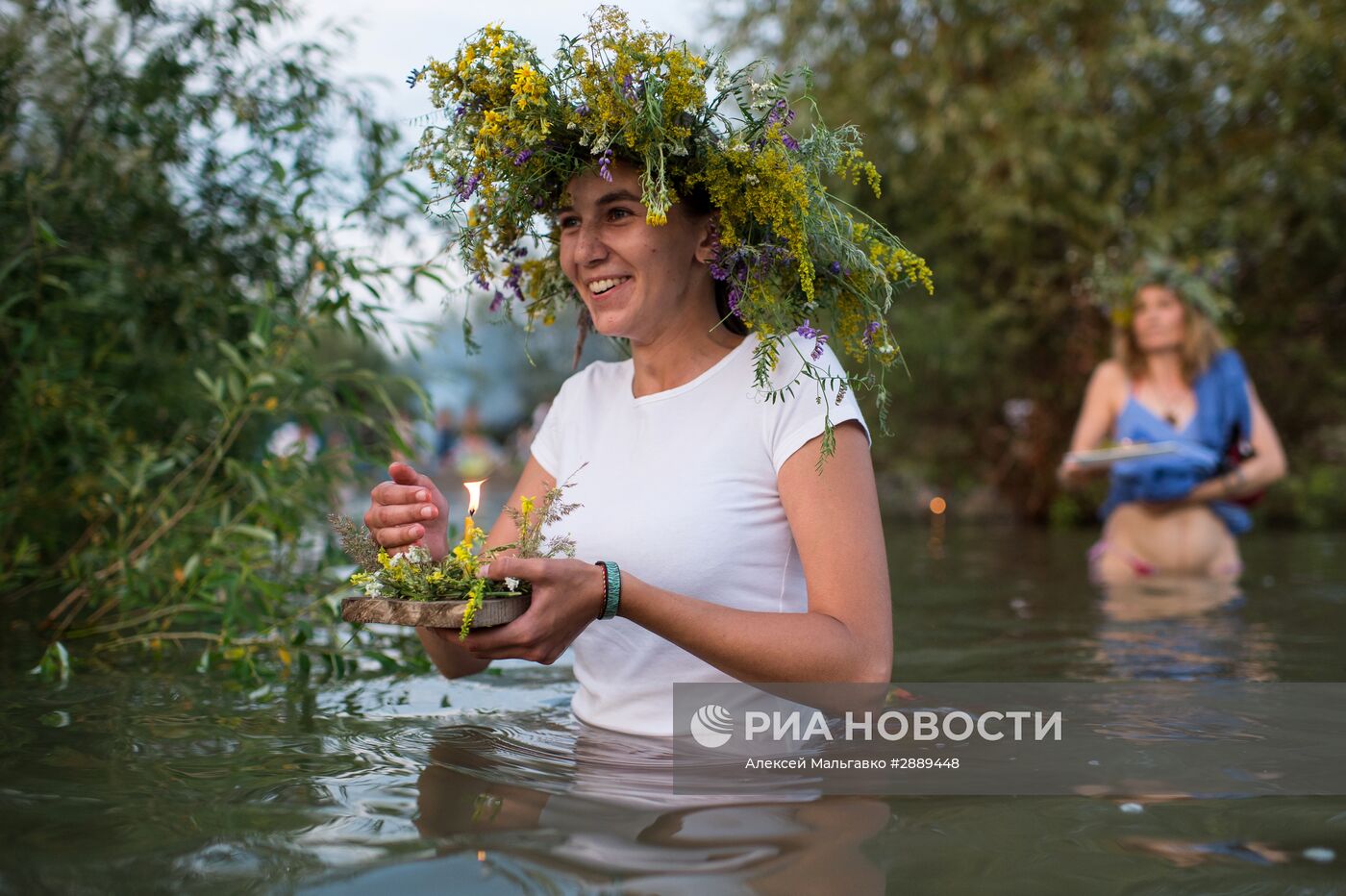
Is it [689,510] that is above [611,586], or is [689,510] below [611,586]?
above

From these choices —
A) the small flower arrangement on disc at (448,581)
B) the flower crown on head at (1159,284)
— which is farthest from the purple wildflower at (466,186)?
the flower crown on head at (1159,284)

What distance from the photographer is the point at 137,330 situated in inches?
218

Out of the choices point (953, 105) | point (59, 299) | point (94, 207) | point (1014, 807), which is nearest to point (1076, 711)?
point (1014, 807)

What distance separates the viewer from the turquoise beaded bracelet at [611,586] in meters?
2.47

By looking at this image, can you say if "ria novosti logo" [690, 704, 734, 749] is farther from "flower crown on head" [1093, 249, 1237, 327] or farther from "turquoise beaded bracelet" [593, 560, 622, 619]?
"flower crown on head" [1093, 249, 1237, 327]

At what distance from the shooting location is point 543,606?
2.39 m

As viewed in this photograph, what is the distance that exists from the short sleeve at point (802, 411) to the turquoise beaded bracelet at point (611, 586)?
47cm

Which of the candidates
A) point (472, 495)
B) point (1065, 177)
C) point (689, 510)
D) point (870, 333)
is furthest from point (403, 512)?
point (1065, 177)

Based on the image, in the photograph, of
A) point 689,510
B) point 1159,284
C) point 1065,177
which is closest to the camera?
point 689,510

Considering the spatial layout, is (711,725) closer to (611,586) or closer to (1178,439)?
(611,586)

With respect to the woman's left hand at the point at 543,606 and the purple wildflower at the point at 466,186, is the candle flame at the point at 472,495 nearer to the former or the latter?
the woman's left hand at the point at 543,606

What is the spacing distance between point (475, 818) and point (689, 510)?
770mm

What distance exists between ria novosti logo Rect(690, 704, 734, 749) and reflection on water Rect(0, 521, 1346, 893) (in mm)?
95

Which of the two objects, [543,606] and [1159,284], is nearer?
[543,606]
